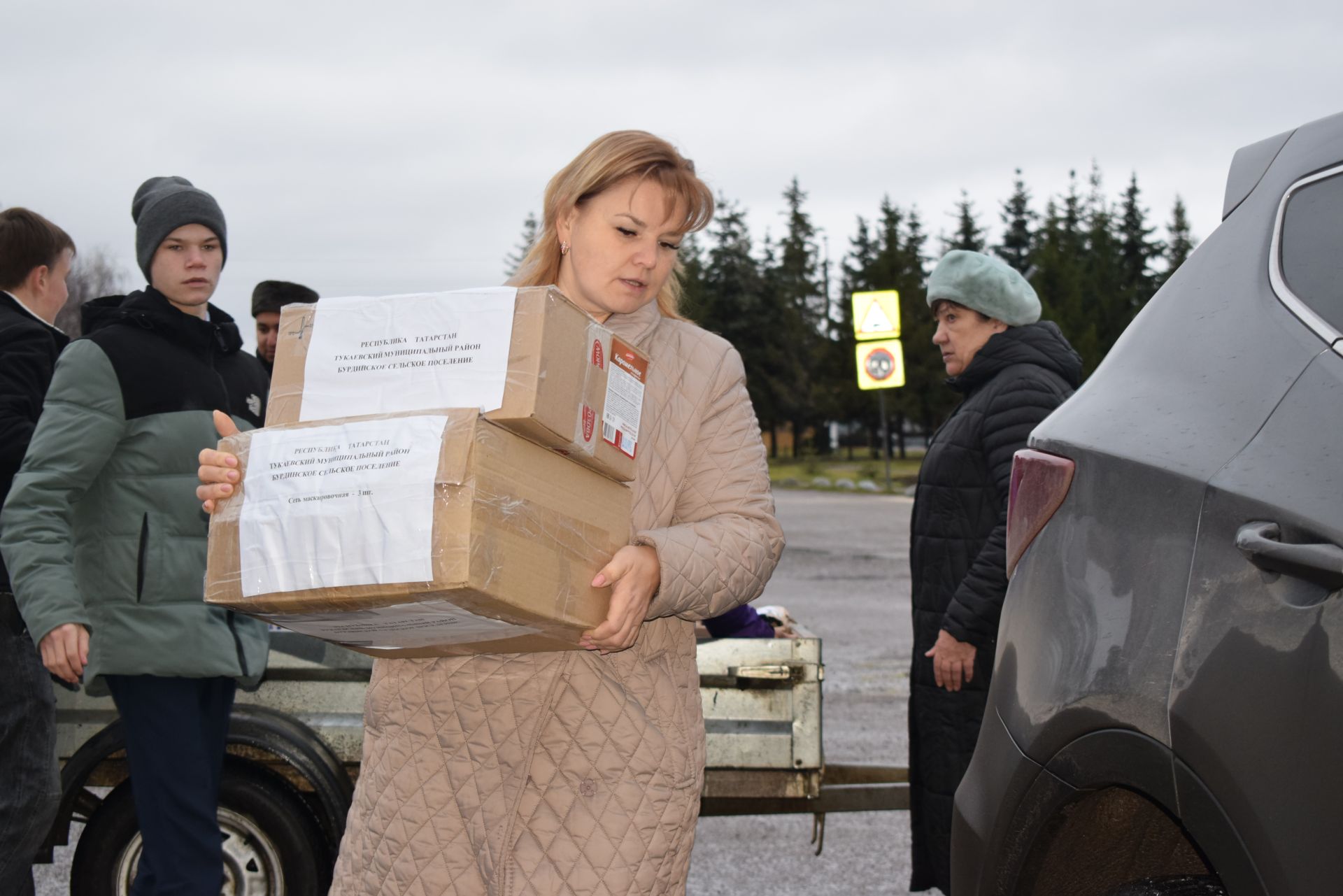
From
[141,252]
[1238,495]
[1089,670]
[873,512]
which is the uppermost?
[141,252]

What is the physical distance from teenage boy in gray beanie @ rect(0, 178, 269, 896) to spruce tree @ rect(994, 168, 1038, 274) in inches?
2817

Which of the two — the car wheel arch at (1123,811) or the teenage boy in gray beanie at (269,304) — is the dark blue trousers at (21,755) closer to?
the car wheel arch at (1123,811)

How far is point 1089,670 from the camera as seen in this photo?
214 cm

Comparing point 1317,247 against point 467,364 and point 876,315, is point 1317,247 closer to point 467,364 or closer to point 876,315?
point 467,364

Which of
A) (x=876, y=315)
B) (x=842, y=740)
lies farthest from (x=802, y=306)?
(x=842, y=740)

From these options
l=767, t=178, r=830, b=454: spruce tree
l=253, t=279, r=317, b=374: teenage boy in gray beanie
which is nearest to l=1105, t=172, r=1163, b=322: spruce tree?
l=767, t=178, r=830, b=454: spruce tree

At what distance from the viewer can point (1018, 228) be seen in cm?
7231

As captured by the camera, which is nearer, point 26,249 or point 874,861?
point 26,249

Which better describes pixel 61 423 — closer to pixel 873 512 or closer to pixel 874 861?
pixel 874 861

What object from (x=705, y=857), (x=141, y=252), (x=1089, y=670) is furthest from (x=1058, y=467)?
(x=705, y=857)

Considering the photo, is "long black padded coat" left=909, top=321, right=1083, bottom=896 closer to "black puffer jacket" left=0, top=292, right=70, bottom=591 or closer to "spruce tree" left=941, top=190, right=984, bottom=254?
"black puffer jacket" left=0, top=292, right=70, bottom=591

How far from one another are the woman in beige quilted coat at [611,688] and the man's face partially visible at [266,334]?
143 inches

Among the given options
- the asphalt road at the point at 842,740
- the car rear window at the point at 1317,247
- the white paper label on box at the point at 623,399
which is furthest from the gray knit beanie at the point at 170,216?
the car rear window at the point at 1317,247

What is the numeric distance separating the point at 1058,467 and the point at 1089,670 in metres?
0.37
